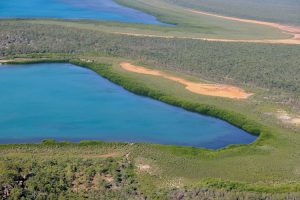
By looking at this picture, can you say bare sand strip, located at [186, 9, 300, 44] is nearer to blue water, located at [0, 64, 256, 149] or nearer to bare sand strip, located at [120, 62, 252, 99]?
bare sand strip, located at [120, 62, 252, 99]

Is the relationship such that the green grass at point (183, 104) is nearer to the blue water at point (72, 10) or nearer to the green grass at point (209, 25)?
the green grass at point (209, 25)

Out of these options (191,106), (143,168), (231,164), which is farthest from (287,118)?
(143,168)

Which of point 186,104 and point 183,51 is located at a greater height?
point 183,51

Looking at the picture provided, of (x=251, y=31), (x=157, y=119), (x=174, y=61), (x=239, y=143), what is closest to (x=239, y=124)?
(x=239, y=143)

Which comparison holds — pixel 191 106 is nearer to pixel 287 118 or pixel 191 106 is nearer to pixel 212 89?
pixel 212 89

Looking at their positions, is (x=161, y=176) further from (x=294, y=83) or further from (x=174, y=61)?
(x=174, y=61)

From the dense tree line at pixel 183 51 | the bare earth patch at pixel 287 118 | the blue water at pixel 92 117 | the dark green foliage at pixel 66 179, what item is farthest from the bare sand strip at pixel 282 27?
the dark green foliage at pixel 66 179
